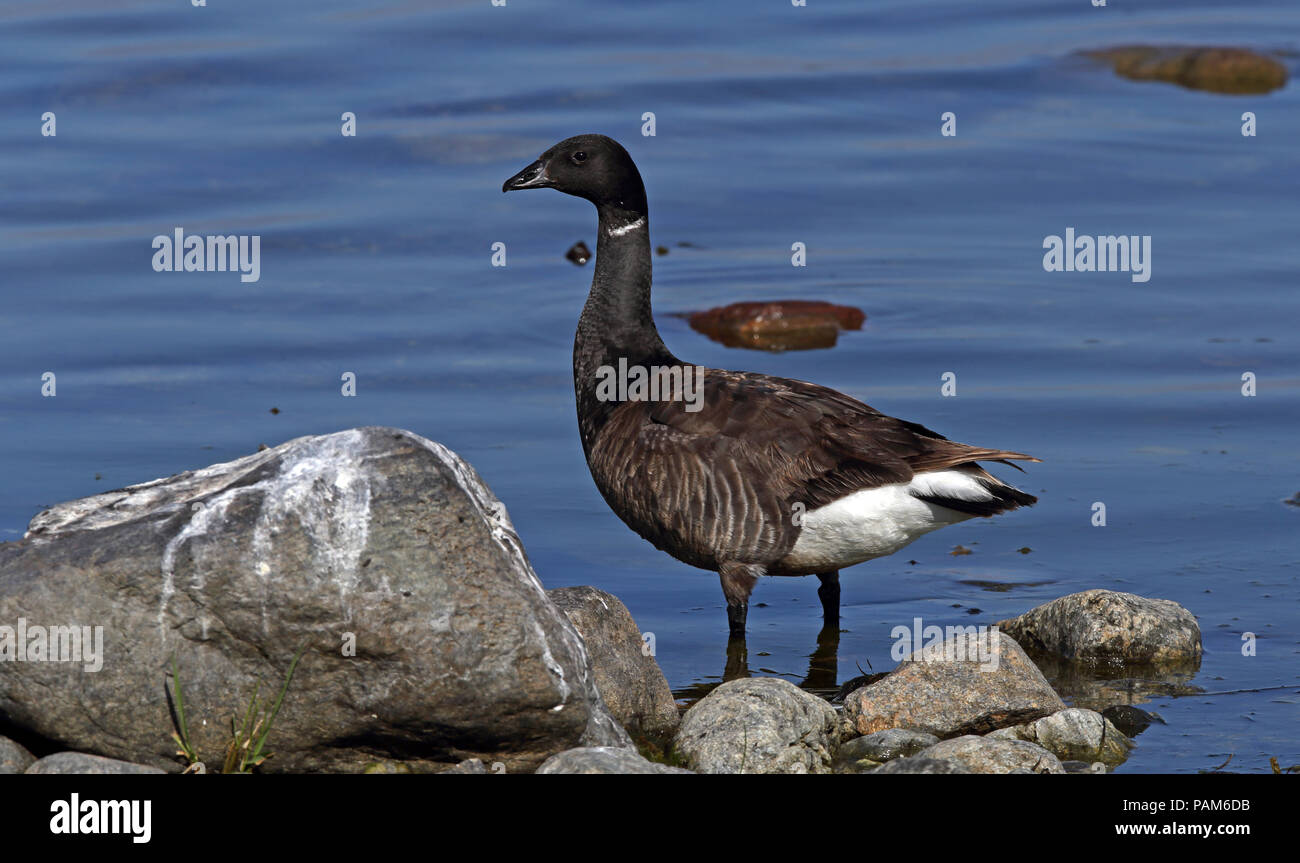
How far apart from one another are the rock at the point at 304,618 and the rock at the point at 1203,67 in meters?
18.0

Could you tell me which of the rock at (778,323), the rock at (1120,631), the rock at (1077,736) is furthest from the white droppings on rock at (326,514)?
the rock at (778,323)

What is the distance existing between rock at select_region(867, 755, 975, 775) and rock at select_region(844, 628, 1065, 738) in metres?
1.02

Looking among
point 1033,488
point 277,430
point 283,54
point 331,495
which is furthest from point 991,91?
point 331,495

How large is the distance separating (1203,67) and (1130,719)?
16.8 m

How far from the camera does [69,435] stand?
11.2 meters

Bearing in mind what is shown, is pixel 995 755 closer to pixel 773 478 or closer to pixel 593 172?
pixel 773 478

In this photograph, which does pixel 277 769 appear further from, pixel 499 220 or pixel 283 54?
pixel 283 54

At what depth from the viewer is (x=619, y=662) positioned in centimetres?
698

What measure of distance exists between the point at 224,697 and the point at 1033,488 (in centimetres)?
639

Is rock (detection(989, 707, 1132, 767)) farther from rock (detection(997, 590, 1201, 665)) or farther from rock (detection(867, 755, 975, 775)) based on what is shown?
rock (detection(997, 590, 1201, 665))

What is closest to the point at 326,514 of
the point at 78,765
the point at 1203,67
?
the point at 78,765

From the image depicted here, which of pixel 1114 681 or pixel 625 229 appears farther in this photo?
pixel 625 229

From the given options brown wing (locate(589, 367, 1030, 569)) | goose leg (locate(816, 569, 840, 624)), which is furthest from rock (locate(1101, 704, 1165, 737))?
goose leg (locate(816, 569, 840, 624))

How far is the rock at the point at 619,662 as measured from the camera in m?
6.90
